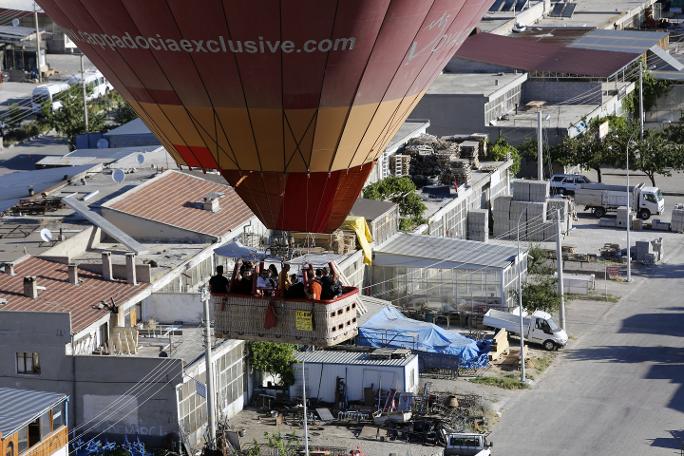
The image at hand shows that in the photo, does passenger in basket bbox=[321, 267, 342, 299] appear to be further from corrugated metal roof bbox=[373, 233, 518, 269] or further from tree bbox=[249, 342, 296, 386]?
corrugated metal roof bbox=[373, 233, 518, 269]

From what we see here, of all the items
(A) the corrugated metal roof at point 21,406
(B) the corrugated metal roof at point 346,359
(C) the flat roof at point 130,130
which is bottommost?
(B) the corrugated metal roof at point 346,359

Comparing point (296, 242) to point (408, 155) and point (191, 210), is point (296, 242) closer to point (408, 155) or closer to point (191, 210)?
point (191, 210)

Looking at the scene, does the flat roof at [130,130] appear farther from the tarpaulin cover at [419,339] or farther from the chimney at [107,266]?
the chimney at [107,266]

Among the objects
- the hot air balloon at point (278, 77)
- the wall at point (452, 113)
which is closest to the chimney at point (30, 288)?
the hot air balloon at point (278, 77)

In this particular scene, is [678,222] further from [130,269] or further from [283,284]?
[283,284]

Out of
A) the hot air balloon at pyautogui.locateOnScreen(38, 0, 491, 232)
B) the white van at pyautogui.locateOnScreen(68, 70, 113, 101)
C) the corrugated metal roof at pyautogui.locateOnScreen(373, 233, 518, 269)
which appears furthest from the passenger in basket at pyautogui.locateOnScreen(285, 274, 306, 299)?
the white van at pyautogui.locateOnScreen(68, 70, 113, 101)
